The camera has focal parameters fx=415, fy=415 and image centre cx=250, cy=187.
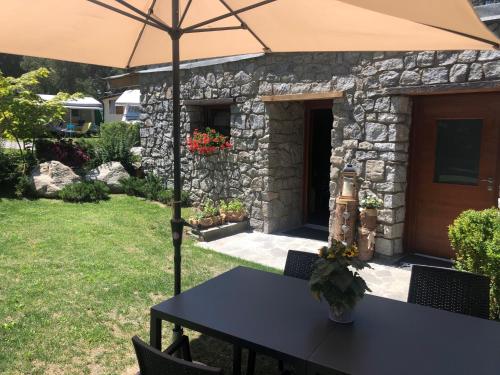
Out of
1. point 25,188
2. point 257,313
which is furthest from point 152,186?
point 257,313

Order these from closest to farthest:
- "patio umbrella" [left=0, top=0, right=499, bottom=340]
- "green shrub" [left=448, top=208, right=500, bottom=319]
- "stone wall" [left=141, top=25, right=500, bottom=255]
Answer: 1. "patio umbrella" [left=0, top=0, right=499, bottom=340]
2. "green shrub" [left=448, top=208, right=500, bottom=319]
3. "stone wall" [left=141, top=25, right=500, bottom=255]

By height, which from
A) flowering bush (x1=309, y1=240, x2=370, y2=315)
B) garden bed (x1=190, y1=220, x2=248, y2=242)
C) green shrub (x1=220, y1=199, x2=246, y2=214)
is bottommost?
garden bed (x1=190, y1=220, x2=248, y2=242)

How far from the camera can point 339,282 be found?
1981 millimetres

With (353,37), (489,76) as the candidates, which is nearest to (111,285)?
(353,37)

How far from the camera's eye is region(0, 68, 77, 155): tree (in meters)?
8.10

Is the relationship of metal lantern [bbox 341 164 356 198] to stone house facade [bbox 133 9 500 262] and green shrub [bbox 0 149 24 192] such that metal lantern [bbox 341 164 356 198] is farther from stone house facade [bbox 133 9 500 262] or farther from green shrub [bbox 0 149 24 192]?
green shrub [bbox 0 149 24 192]

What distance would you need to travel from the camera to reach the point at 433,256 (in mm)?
5594

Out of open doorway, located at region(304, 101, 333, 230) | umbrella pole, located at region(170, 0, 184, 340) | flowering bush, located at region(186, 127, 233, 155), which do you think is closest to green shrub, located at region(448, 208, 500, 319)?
umbrella pole, located at region(170, 0, 184, 340)

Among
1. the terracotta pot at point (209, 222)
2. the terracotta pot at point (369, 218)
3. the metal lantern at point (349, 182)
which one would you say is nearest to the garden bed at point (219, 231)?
the terracotta pot at point (209, 222)

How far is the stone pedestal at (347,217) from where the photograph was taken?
5.52 meters

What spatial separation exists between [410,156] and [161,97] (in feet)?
16.9

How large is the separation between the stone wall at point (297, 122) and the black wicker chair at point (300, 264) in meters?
2.82

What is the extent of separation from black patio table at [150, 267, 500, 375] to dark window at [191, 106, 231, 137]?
577 cm

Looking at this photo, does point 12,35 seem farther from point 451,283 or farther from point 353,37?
point 451,283
